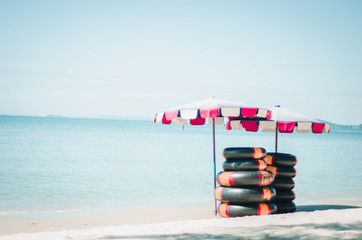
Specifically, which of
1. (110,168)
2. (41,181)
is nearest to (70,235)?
(41,181)

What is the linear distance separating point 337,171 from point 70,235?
19.6 metres

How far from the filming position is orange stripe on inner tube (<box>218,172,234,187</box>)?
24.0 feet

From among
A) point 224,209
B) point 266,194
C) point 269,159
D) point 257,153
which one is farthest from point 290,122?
point 224,209

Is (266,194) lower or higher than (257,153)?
lower

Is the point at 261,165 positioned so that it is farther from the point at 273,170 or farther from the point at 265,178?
the point at 273,170

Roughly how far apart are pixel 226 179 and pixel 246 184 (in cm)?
41

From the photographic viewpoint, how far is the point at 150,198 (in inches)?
475

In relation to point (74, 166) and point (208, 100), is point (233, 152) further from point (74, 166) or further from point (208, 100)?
point (74, 166)

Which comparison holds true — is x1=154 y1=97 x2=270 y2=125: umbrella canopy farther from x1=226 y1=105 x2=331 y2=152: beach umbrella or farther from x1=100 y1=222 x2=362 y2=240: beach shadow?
x1=100 y1=222 x2=362 y2=240: beach shadow

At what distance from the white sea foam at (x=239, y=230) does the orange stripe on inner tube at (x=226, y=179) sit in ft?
2.69

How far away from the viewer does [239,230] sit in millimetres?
5734

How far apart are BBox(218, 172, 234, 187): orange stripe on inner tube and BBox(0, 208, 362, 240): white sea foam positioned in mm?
820

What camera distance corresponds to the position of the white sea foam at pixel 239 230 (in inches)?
211

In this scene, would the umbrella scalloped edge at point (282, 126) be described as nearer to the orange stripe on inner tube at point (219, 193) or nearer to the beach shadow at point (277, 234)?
the orange stripe on inner tube at point (219, 193)
